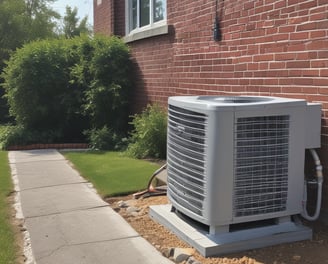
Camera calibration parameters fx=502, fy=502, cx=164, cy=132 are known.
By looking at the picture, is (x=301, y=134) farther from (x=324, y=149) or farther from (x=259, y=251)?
(x=259, y=251)

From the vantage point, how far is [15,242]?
4.52 metres

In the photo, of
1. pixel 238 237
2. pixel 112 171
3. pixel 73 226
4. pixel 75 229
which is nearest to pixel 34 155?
pixel 112 171

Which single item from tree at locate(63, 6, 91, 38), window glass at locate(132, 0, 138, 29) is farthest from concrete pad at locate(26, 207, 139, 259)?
tree at locate(63, 6, 91, 38)

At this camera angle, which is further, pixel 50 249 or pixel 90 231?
pixel 90 231

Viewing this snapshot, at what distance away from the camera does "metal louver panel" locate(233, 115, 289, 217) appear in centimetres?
405

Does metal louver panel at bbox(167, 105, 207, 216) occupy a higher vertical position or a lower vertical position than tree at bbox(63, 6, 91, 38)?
lower

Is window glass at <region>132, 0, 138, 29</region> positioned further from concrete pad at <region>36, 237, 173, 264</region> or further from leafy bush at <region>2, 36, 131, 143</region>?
concrete pad at <region>36, 237, 173, 264</region>

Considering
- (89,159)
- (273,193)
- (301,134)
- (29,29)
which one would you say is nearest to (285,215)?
(273,193)

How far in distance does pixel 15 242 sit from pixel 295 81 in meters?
3.03

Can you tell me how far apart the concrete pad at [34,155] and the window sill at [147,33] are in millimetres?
2783

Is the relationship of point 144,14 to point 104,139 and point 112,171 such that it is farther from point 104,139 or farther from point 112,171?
point 112,171

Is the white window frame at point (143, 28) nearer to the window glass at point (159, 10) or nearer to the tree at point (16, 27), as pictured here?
the window glass at point (159, 10)

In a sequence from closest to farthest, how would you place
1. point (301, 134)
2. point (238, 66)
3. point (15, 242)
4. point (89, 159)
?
point (301, 134), point (15, 242), point (238, 66), point (89, 159)

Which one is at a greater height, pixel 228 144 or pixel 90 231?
pixel 228 144
